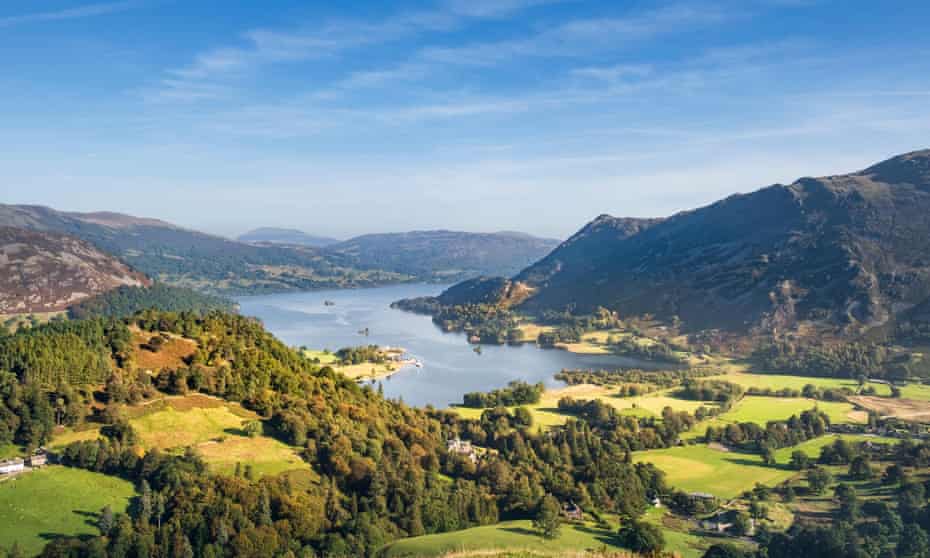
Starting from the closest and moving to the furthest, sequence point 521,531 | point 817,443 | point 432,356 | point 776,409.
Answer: point 521,531, point 817,443, point 776,409, point 432,356

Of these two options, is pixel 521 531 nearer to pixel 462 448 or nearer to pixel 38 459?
pixel 462 448

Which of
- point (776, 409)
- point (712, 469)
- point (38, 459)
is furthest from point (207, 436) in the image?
point (776, 409)

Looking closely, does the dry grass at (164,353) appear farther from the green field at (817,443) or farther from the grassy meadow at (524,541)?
the green field at (817,443)

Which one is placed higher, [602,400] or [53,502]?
[53,502]

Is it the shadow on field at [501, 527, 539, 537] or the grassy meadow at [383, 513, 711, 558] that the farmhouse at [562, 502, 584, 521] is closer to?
the grassy meadow at [383, 513, 711, 558]

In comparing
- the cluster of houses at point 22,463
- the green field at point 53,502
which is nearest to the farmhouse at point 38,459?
the cluster of houses at point 22,463

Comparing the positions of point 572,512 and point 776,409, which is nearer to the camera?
point 572,512
